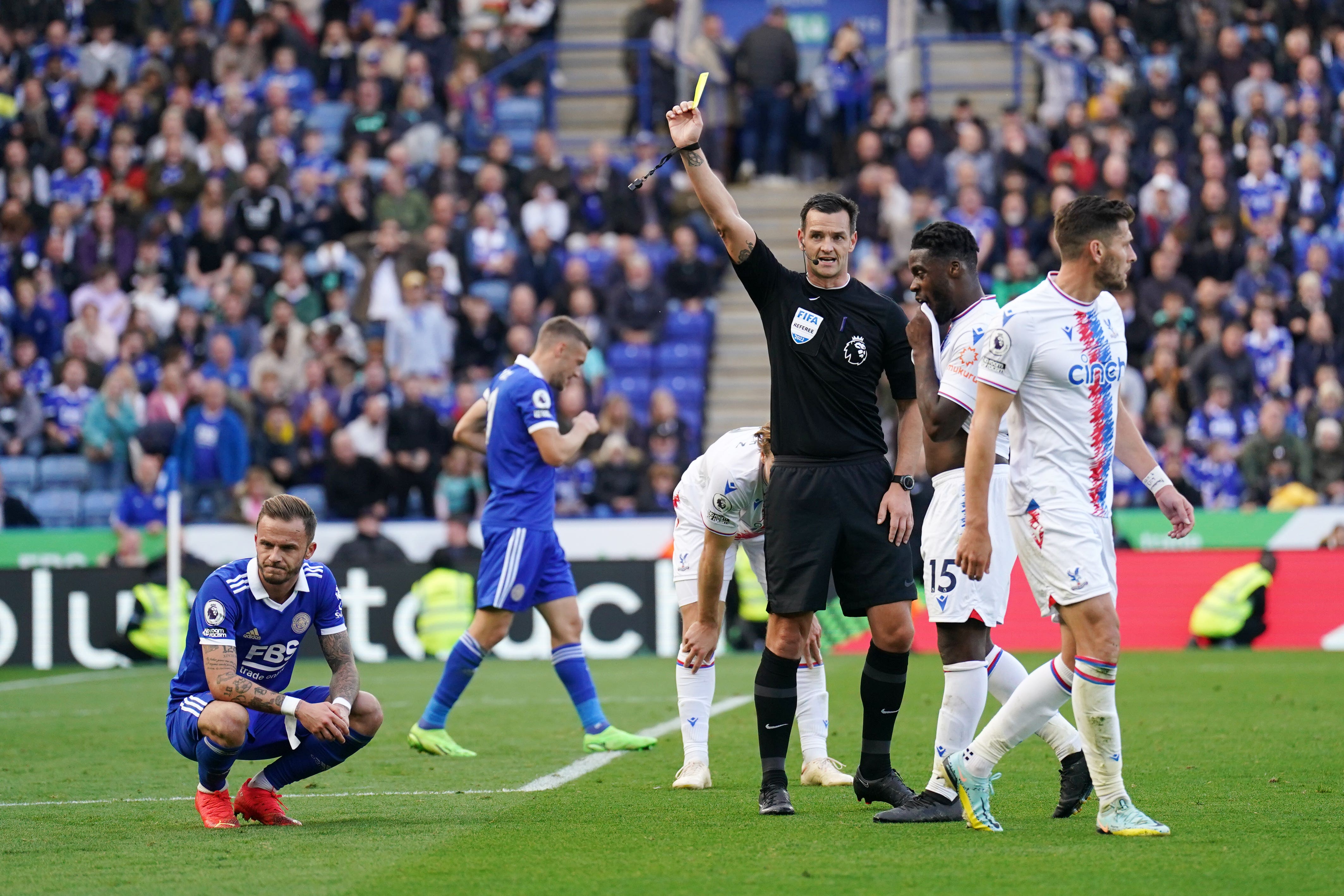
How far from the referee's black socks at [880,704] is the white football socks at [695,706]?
97cm

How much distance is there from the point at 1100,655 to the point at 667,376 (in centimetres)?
1520

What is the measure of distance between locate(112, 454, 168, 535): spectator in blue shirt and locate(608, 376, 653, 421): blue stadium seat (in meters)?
5.16

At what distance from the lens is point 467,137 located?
2522 cm

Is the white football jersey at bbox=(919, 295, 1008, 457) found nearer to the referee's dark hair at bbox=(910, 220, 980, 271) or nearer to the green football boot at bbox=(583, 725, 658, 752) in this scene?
the referee's dark hair at bbox=(910, 220, 980, 271)

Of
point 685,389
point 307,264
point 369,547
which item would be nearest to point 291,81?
point 307,264

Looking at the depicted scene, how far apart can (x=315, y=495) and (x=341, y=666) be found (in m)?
12.8

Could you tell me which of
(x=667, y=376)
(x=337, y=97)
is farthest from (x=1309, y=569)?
(x=337, y=97)

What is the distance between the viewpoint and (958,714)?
22.8 feet

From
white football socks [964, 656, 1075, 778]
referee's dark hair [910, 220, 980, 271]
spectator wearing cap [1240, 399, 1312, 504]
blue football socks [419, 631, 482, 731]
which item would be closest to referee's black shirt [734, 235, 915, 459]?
referee's dark hair [910, 220, 980, 271]

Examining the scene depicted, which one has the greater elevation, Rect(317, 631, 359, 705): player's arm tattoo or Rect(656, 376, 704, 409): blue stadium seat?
Rect(656, 376, 704, 409): blue stadium seat

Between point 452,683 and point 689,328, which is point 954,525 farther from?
point 689,328

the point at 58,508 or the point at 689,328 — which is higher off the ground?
the point at 689,328

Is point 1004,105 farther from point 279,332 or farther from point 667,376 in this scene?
point 279,332

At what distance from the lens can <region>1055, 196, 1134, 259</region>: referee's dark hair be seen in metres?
6.34
